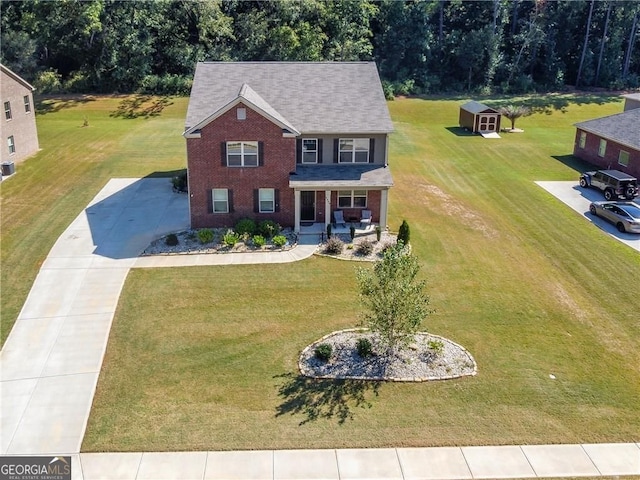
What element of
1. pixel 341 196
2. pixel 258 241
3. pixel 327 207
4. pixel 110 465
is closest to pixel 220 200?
pixel 258 241

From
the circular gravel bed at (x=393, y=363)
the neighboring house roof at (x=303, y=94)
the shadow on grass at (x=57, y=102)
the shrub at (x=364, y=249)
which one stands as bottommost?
the circular gravel bed at (x=393, y=363)

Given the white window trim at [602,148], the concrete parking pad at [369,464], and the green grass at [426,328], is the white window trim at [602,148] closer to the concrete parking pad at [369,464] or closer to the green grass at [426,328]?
the green grass at [426,328]

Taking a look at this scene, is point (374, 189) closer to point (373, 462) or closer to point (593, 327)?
point (593, 327)

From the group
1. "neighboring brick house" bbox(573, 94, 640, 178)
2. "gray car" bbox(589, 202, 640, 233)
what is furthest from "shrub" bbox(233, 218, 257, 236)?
"neighboring brick house" bbox(573, 94, 640, 178)

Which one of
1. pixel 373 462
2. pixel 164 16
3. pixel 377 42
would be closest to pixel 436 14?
pixel 377 42

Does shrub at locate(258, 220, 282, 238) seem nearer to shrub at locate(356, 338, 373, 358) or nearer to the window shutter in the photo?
the window shutter

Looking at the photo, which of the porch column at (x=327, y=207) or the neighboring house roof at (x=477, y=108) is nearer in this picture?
the porch column at (x=327, y=207)

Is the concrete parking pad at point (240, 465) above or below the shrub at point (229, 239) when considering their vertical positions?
below

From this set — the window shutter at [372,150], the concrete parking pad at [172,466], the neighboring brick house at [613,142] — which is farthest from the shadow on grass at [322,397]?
the neighboring brick house at [613,142]
